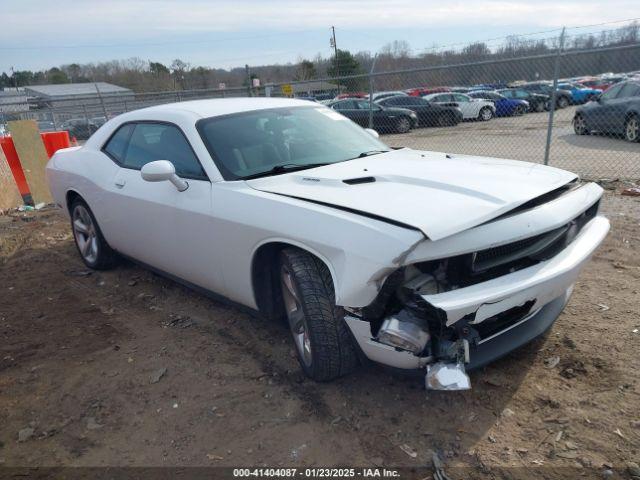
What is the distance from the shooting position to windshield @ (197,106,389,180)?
11.3 feet

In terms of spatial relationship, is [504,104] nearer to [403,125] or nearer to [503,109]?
[503,109]

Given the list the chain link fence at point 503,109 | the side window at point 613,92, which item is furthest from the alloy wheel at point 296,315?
the side window at point 613,92

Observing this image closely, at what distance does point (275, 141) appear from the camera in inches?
145

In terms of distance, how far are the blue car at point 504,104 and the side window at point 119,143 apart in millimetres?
18060

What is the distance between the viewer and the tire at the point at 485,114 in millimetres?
19400

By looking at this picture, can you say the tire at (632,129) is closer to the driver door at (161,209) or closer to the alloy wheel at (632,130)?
the alloy wheel at (632,130)

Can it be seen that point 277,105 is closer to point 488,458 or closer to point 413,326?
point 413,326

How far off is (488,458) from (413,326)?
658mm

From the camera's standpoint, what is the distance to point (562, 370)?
9.43ft

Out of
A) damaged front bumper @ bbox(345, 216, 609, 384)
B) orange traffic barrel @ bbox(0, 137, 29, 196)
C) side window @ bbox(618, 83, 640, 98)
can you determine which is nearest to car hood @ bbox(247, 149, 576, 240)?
damaged front bumper @ bbox(345, 216, 609, 384)

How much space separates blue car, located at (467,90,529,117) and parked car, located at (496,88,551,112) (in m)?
0.86

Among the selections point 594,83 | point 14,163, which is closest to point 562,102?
point 594,83

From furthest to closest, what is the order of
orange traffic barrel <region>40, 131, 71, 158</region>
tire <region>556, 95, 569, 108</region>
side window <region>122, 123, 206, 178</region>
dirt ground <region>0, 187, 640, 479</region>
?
1. tire <region>556, 95, 569, 108</region>
2. orange traffic barrel <region>40, 131, 71, 158</region>
3. side window <region>122, 123, 206, 178</region>
4. dirt ground <region>0, 187, 640, 479</region>

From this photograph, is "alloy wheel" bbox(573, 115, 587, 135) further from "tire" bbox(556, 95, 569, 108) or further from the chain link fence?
"tire" bbox(556, 95, 569, 108)
